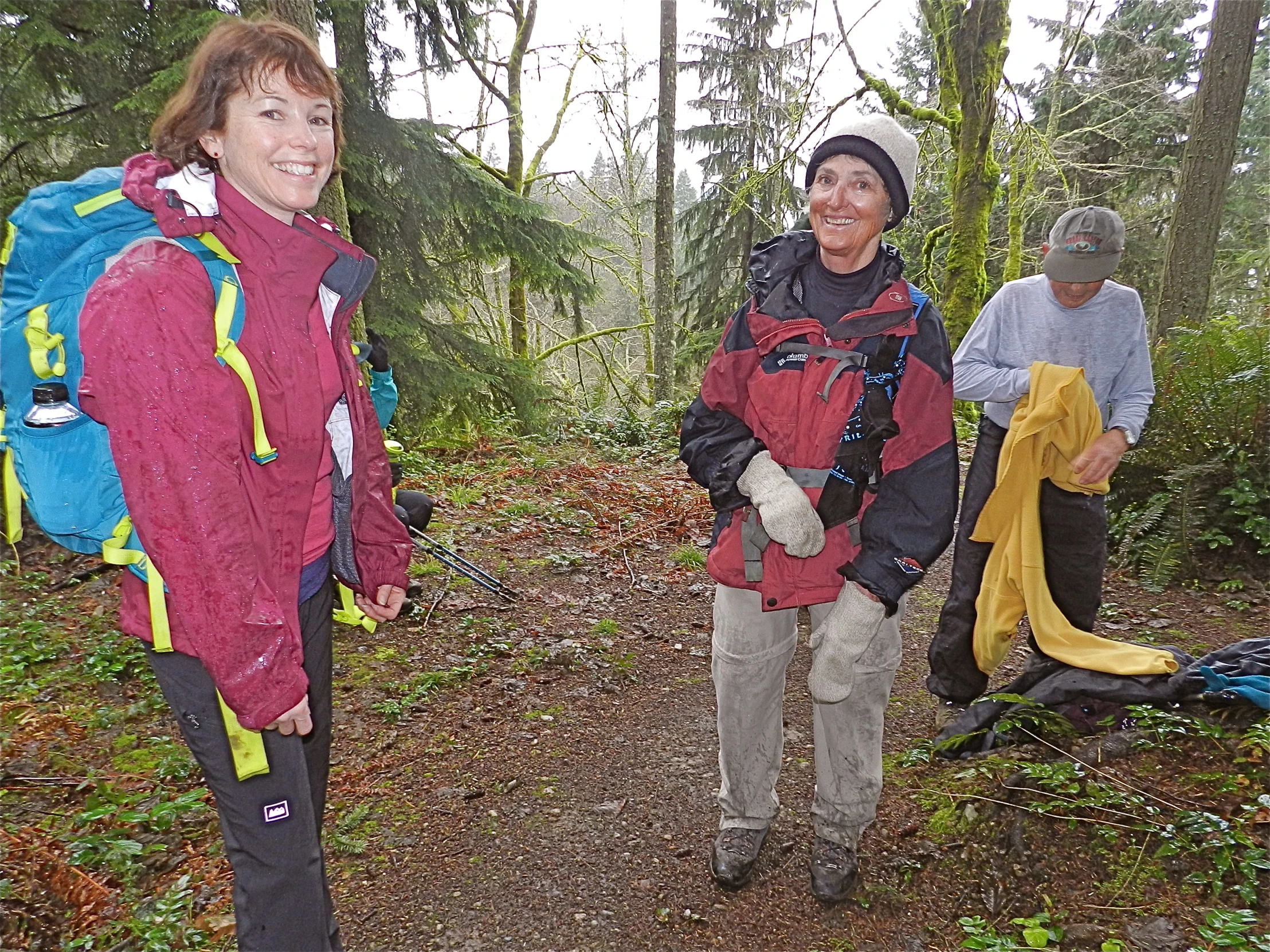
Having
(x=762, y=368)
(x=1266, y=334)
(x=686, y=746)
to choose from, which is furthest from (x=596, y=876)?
A: (x=1266, y=334)

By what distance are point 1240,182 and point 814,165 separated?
19.3m

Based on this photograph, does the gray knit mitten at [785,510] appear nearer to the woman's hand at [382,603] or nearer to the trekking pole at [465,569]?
the woman's hand at [382,603]

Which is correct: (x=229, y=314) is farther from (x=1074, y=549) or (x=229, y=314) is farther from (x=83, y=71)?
(x=83, y=71)

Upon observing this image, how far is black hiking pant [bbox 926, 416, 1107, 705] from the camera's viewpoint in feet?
12.0

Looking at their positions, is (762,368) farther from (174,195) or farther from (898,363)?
(174,195)

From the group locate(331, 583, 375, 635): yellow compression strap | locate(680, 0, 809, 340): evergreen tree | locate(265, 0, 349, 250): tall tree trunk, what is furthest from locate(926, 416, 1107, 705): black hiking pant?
locate(680, 0, 809, 340): evergreen tree

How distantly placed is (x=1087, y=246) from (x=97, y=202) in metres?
4.01

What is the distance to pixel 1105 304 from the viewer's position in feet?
12.0

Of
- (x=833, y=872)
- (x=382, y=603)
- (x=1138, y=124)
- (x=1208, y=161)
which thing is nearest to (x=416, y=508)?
(x=382, y=603)

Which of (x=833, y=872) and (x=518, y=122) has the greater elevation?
(x=518, y=122)

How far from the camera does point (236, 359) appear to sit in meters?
1.64

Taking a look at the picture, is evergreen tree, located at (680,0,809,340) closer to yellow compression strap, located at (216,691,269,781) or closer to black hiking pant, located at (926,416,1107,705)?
black hiking pant, located at (926,416,1107,705)

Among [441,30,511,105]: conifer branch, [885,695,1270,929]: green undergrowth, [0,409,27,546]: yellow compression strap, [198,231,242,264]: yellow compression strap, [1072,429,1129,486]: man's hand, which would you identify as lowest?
[885,695,1270,929]: green undergrowth

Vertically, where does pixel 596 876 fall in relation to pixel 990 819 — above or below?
below
